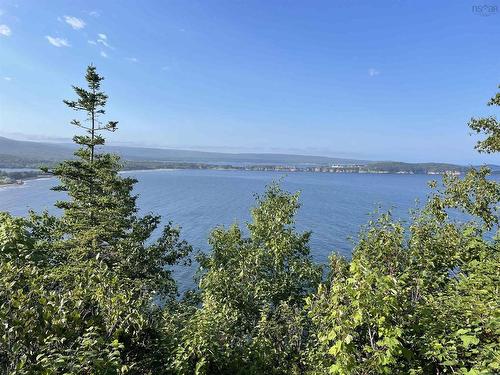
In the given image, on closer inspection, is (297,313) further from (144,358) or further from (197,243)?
(197,243)

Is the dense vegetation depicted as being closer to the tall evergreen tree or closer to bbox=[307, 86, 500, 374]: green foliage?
bbox=[307, 86, 500, 374]: green foliage

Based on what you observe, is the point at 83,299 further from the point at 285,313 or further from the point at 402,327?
the point at 402,327

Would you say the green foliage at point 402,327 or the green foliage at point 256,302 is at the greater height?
the green foliage at point 402,327

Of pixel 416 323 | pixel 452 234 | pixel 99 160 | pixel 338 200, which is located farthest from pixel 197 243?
pixel 338 200

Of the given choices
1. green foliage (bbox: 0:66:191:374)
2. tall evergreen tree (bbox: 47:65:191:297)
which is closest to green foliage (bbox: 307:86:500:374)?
green foliage (bbox: 0:66:191:374)

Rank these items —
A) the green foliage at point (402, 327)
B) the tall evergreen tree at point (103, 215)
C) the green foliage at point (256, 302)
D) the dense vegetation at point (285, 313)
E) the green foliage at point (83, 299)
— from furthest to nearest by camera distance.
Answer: the tall evergreen tree at point (103, 215)
the green foliage at point (256, 302)
the green foliage at point (402, 327)
the dense vegetation at point (285, 313)
the green foliage at point (83, 299)

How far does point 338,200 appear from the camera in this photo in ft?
405

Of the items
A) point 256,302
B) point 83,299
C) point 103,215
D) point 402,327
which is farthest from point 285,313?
point 103,215

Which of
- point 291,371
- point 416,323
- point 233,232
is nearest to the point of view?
point 416,323

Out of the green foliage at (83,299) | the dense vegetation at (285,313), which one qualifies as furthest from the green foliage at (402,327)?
the green foliage at (83,299)

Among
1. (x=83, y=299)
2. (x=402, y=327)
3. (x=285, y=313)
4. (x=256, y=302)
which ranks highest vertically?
(x=83, y=299)

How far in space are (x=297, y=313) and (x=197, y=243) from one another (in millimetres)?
52803

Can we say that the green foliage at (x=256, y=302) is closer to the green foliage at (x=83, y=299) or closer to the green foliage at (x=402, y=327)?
the green foliage at (x=83, y=299)

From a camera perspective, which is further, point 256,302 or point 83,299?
point 256,302
